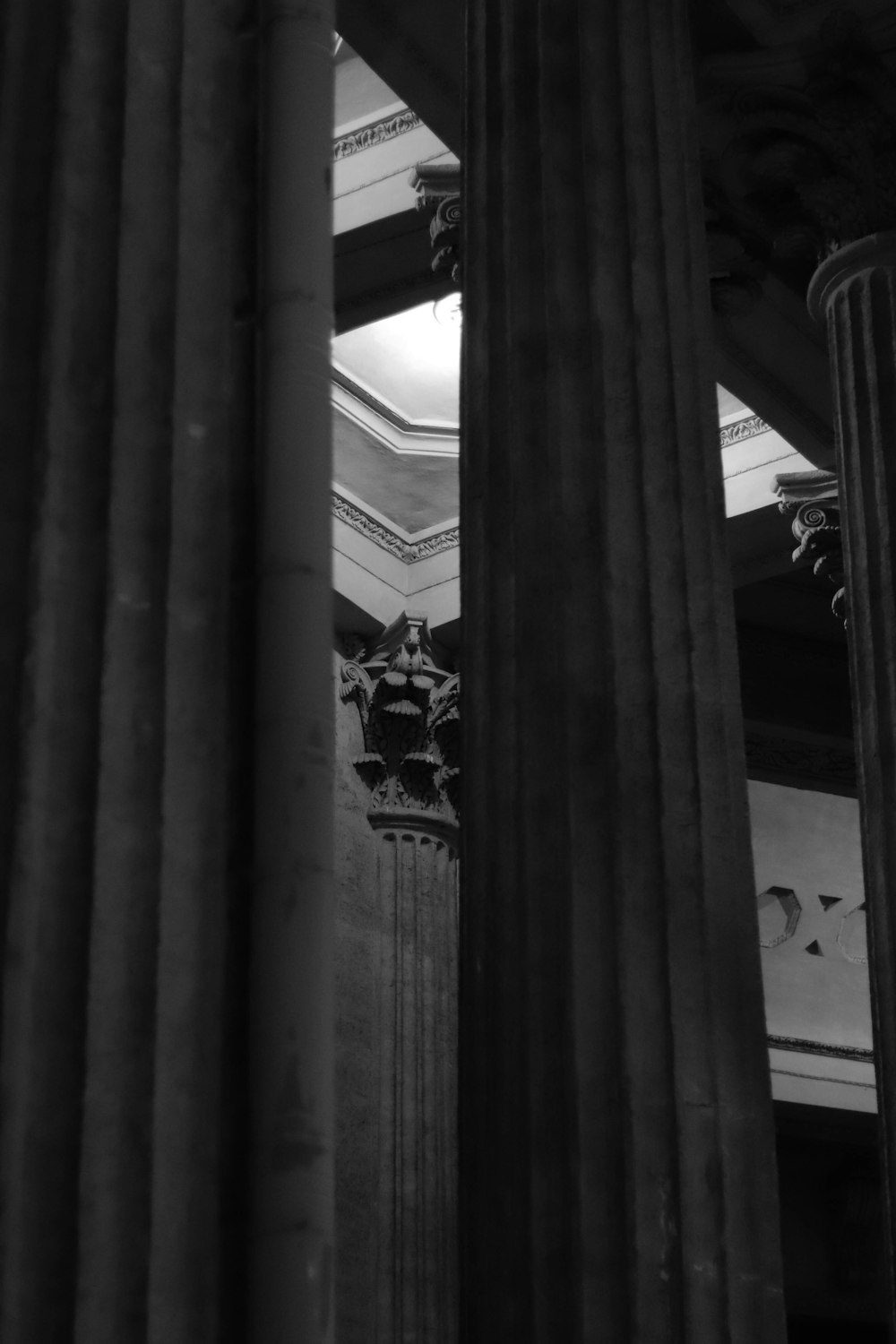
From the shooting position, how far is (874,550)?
7070 millimetres

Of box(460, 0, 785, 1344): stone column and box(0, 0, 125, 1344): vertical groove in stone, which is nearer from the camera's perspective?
box(0, 0, 125, 1344): vertical groove in stone

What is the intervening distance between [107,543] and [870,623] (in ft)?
14.5

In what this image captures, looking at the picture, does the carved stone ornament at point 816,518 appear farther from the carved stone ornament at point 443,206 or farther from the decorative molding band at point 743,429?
the carved stone ornament at point 443,206

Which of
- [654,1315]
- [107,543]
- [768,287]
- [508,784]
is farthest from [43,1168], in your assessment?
[768,287]

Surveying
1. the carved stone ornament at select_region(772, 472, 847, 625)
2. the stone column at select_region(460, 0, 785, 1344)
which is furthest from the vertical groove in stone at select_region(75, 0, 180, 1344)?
the carved stone ornament at select_region(772, 472, 847, 625)

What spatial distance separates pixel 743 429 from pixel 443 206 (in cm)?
321

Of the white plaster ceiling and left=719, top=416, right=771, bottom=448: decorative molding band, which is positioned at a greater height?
the white plaster ceiling

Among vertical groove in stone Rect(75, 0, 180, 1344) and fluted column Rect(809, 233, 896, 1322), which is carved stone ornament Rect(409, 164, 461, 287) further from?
vertical groove in stone Rect(75, 0, 180, 1344)

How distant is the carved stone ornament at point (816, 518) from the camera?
438 inches

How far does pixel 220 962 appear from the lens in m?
2.72

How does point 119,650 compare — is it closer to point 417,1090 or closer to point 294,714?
point 294,714

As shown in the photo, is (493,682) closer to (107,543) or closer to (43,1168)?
(107,543)

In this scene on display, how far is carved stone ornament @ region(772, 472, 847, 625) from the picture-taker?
11125 millimetres

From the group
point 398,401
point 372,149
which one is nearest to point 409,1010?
point 398,401
